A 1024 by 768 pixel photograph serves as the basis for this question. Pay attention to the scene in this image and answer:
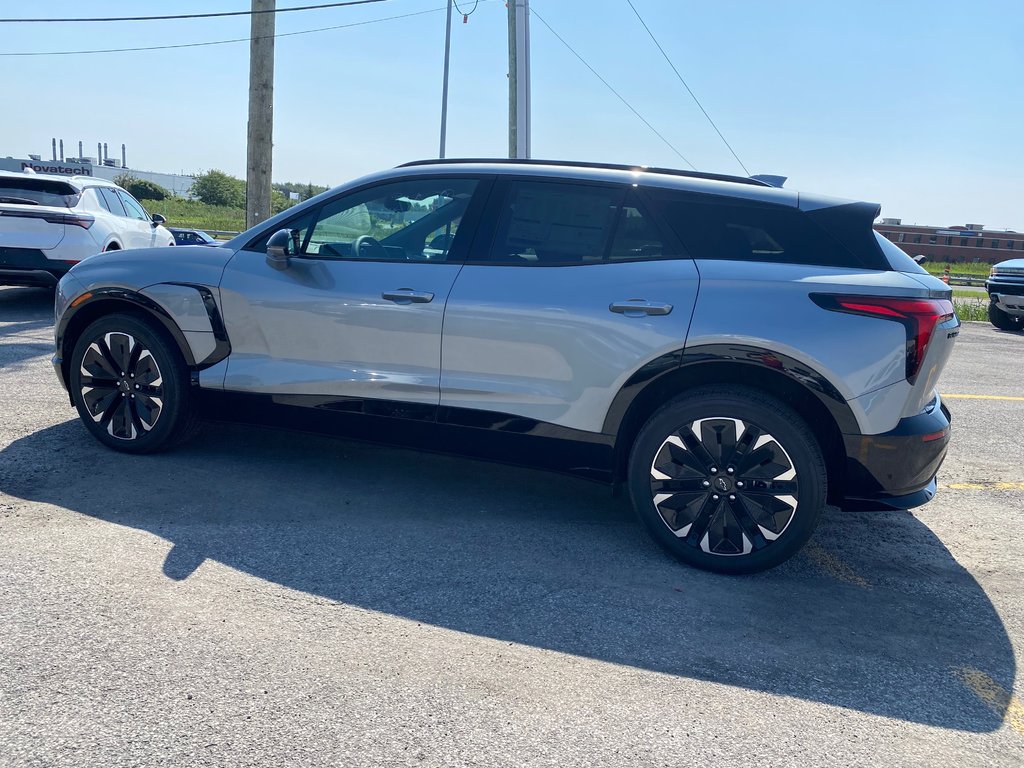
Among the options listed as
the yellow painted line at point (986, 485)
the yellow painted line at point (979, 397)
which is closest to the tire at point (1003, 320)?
the yellow painted line at point (979, 397)

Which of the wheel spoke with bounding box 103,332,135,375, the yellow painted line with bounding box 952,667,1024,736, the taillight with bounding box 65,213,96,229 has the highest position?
the wheel spoke with bounding box 103,332,135,375

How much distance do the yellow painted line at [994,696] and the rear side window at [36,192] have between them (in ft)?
34.2

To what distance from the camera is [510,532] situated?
4.28 m

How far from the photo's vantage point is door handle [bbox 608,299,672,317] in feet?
12.9

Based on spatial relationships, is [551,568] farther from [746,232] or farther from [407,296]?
[746,232]

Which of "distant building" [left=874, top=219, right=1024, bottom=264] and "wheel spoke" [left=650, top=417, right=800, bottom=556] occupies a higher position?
"wheel spoke" [left=650, top=417, right=800, bottom=556]

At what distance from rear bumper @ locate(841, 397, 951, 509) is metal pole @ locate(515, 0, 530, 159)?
1315 centimetres

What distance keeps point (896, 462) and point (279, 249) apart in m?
3.13

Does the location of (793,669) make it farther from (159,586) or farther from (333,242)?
(333,242)

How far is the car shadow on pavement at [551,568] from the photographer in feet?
10.4

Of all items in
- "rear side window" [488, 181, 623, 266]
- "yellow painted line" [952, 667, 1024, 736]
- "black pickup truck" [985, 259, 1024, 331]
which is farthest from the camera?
"black pickup truck" [985, 259, 1024, 331]

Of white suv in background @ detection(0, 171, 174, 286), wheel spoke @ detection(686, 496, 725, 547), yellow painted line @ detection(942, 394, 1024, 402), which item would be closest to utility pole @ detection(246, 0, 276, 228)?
white suv in background @ detection(0, 171, 174, 286)

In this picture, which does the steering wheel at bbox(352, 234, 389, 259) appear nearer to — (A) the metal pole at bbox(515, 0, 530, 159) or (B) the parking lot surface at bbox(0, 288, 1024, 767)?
(B) the parking lot surface at bbox(0, 288, 1024, 767)

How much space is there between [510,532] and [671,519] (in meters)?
0.81
